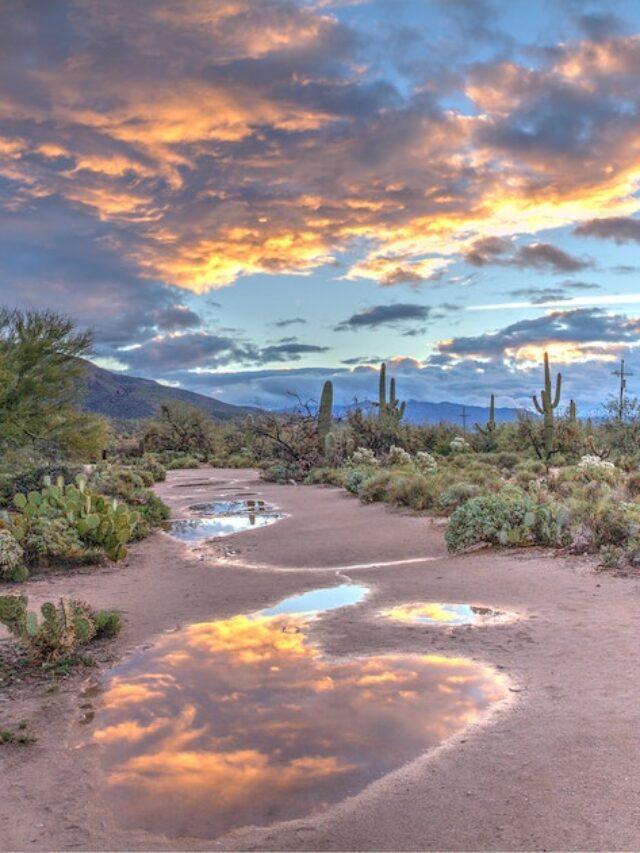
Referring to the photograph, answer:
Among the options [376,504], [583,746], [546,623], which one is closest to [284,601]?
[546,623]

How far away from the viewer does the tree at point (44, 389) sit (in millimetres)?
19469

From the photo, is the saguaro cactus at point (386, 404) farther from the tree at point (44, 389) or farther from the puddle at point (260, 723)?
the puddle at point (260, 723)

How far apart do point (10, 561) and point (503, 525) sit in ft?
28.2

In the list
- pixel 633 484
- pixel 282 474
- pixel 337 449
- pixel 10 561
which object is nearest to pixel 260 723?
pixel 10 561

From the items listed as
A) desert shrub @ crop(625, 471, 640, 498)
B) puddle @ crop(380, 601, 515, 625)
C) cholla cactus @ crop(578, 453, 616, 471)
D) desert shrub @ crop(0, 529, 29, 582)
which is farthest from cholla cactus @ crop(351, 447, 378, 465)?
puddle @ crop(380, 601, 515, 625)

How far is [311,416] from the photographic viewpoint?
36219mm

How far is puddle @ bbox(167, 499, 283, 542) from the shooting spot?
1638 cm

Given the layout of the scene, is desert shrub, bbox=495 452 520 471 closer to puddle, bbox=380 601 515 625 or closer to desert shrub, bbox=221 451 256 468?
desert shrub, bbox=221 451 256 468

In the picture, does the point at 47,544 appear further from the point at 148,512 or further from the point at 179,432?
the point at 179,432

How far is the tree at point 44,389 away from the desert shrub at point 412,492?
29.6 feet

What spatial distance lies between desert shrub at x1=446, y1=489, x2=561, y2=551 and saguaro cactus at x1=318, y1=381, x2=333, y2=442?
20520 mm

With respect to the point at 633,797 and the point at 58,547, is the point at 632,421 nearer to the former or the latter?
the point at 58,547

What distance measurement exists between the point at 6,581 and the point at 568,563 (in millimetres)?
9028

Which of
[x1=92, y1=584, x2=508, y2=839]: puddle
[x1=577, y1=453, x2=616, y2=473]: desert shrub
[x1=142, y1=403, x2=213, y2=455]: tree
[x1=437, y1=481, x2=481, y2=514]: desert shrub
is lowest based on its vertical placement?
[x1=92, y1=584, x2=508, y2=839]: puddle
